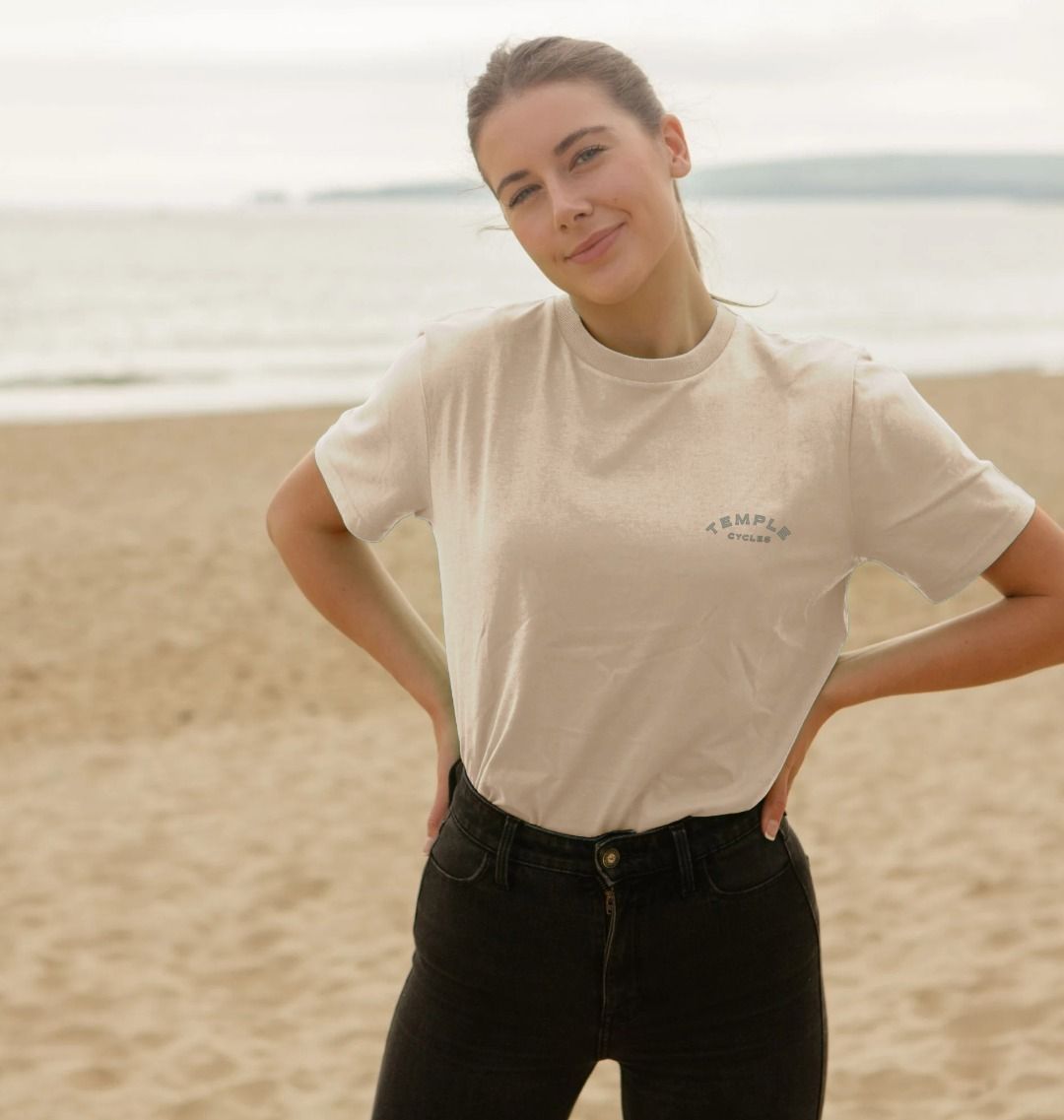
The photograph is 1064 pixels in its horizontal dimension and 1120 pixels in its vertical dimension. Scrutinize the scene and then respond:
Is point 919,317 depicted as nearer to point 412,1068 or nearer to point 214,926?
point 214,926

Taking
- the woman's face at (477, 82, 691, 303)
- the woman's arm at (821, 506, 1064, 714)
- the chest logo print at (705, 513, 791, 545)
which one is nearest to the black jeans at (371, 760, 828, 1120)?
the woman's arm at (821, 506, 1064, 714)

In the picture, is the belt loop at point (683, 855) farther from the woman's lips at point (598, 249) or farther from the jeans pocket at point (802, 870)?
the woman's lips at point (598, 249)

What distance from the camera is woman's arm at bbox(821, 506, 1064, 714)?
158 cm

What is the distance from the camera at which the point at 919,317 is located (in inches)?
1554

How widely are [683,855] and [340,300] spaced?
46031 millimetres

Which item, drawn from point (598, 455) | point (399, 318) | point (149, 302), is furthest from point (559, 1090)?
point (149, 302)

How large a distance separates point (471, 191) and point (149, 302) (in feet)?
148

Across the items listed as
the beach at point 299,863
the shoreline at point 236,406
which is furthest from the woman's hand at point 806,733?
the shoreline at point 236,406

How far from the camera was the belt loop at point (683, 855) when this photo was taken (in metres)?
1.57

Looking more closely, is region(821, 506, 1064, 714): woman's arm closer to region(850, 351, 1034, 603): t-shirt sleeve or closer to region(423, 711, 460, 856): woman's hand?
region(850, 351, 1034, 603): t-shirt sleeve

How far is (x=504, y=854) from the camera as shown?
1.60 metres

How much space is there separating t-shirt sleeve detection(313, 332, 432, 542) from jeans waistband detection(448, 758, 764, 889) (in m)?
0.39

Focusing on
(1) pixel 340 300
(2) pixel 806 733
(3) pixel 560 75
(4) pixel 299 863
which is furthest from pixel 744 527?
(1) pixel 340 300

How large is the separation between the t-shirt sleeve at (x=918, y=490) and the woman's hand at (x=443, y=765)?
0.61 meters
